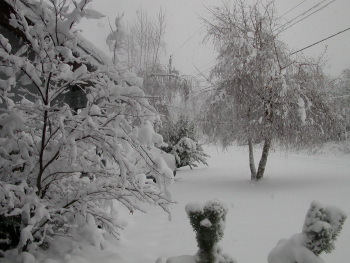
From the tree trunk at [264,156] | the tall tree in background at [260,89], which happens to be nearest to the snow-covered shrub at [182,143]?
the tall tree in background at [260,89]

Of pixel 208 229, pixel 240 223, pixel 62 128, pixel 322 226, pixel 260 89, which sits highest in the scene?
pixel 260 89

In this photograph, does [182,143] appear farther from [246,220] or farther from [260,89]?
[246,220]

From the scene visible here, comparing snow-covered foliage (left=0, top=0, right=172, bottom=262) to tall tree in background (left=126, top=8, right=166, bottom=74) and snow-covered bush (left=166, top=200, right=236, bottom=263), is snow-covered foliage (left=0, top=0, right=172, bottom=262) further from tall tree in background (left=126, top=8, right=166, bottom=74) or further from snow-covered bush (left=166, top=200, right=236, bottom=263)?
tall tree in background (left=126, top=8, right=166, bottom=74)

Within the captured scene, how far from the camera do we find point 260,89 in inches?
384

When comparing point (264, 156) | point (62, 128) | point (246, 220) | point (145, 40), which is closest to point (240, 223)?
point (246, 220)

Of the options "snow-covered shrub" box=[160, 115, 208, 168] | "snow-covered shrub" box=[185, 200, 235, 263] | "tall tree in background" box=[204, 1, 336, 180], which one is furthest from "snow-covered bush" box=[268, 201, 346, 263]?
"snow-covered shrub" box=[160, 115, 208, 168]

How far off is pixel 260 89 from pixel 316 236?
844cm

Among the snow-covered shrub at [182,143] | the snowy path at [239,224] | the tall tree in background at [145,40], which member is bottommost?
the snowy path at [239,224]

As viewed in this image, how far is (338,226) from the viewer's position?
6.07ft

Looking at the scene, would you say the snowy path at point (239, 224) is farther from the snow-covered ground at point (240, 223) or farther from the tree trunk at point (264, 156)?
the tree trunk at point (264, 156)

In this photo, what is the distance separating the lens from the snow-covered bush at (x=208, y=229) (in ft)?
7.45

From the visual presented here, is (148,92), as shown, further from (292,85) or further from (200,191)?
(292,85)

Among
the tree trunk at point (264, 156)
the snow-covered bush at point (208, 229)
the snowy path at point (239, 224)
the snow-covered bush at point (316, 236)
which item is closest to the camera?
the snow-covered bush at point (316, 236)

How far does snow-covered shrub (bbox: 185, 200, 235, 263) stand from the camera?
89.4 inches
